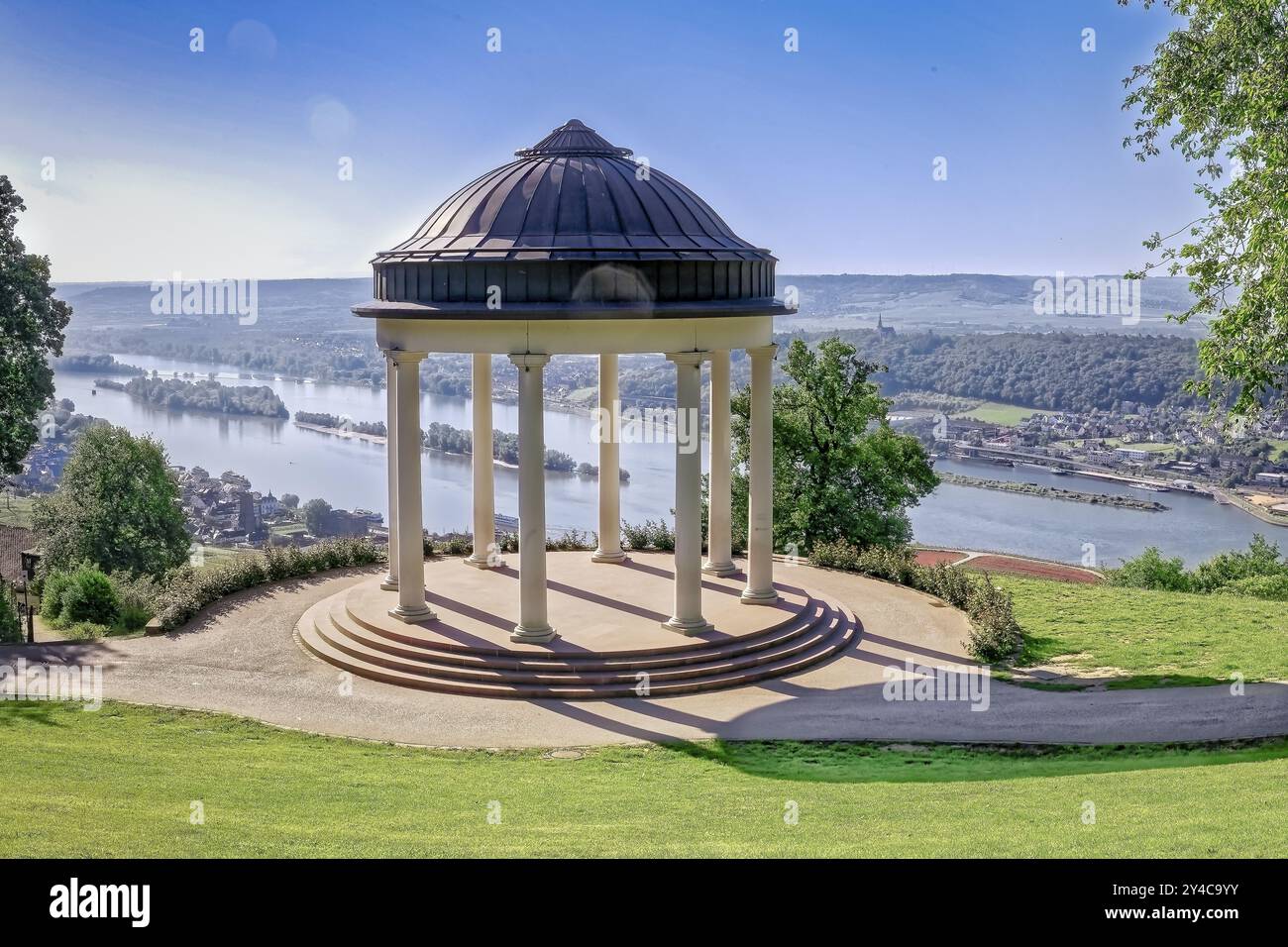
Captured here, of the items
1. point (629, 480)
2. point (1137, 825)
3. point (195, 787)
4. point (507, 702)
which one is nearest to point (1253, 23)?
point (1137, 825)

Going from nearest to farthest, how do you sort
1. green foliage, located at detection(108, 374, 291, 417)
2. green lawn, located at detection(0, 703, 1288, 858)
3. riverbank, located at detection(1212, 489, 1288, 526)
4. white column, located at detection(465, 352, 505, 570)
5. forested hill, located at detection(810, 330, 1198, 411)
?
green lawn, located at detection(0, 703, 1288, 858) < white column, located at detection(465, 352, 505, 570) < riverbank, located at detection(1212, 489, 1288, 526) < forested hill, located at detection(810, 330, 1198, 411) < green foliage, located at detection(108, 374, 291, 417)

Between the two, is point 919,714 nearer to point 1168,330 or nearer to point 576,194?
point 576,194

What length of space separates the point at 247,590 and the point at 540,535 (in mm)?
12127

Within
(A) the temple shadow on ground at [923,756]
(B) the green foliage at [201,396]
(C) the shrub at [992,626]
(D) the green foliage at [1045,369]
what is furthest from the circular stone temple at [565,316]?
(B) the green foliage at [201,396]

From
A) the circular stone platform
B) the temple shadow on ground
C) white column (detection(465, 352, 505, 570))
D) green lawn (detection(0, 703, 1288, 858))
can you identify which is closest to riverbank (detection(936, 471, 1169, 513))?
white column (detection(465, 352, 505, 570))

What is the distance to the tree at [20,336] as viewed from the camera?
123ft

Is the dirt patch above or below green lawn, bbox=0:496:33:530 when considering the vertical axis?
below

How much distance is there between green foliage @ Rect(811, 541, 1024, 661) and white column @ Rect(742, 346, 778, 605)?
5.27 m

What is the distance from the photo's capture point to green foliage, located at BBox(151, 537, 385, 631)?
102ft
